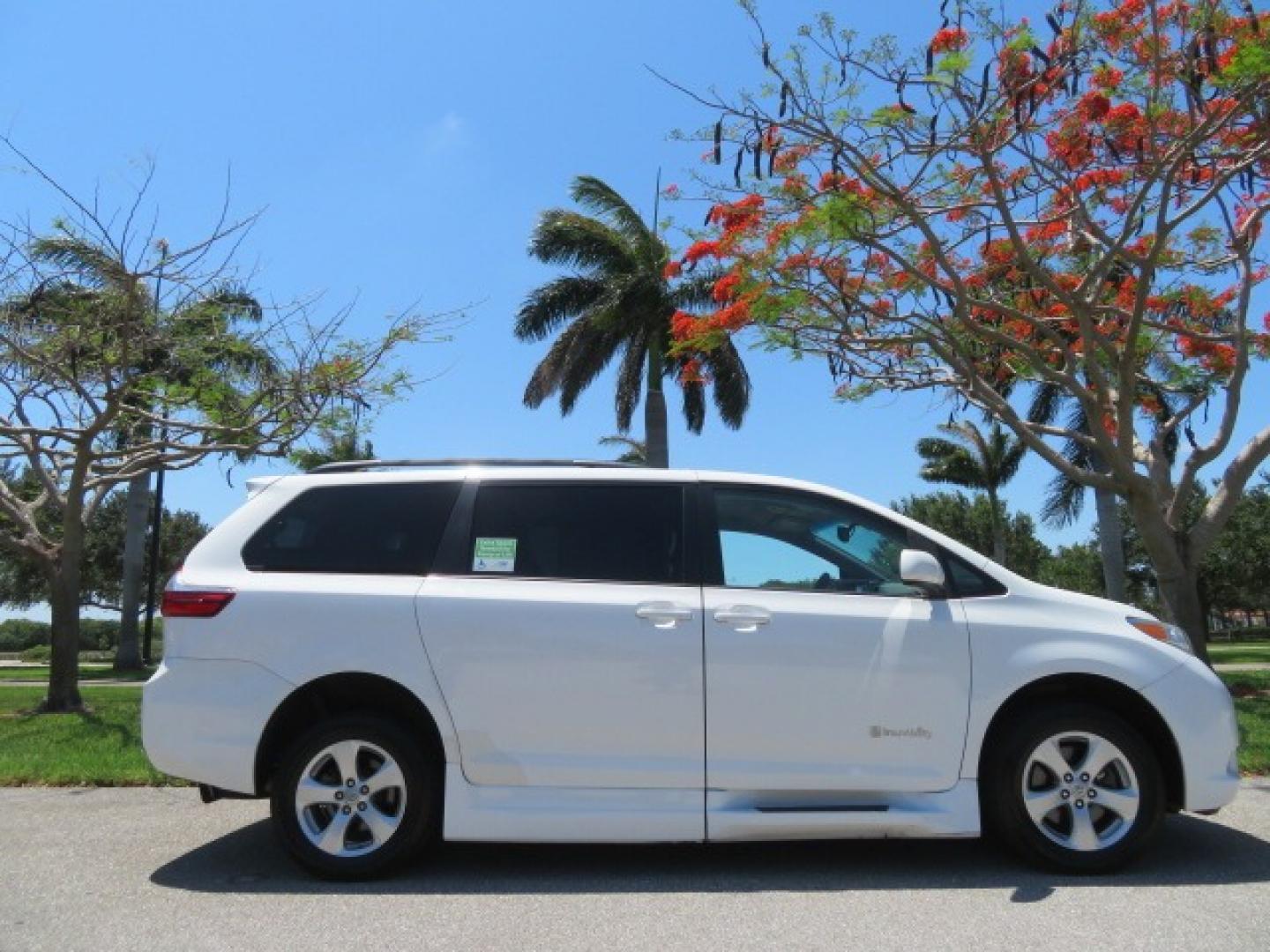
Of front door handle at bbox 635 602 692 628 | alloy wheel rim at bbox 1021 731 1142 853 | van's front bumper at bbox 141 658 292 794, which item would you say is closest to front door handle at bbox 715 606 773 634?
front door handle at bbox 635 602 692 628

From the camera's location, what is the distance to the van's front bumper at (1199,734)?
475cm

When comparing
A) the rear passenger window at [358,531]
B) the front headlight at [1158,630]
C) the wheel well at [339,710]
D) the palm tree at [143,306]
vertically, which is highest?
the palm tree at [143,306]

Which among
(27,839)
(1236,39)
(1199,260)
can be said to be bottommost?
(27,839)

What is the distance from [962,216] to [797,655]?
9744mm

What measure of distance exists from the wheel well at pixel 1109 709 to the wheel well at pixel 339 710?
260 centimetres

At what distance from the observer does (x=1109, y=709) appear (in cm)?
494

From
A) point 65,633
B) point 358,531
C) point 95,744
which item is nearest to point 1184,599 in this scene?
point 358,531

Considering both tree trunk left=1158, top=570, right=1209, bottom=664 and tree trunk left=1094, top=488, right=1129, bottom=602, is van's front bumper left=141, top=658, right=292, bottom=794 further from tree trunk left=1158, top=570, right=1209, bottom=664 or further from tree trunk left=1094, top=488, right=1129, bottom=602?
tree trunk left=1094, top=488, right=1129, bottom=602

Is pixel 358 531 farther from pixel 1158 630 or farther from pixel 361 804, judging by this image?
pixel 1158 630

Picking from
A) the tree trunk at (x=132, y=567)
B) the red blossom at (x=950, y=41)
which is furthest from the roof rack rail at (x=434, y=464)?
the tree trunk at (x=132, y=567)

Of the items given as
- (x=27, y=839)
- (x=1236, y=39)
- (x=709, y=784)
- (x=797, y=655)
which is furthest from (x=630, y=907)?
(x=1236, y=39)

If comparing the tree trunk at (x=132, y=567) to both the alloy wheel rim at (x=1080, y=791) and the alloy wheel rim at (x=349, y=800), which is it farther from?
the alloy wheel rim at (x=1080, y=791)

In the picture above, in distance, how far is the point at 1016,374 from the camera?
14.9 m

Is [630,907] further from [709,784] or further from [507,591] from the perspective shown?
[507,591]
